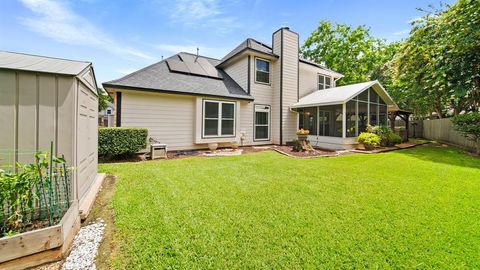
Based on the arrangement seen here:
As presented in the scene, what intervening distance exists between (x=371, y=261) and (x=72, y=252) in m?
3.18

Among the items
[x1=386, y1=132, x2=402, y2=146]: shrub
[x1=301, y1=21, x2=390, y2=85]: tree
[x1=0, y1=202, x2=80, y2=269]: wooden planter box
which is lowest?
[x1=0, y1=202, x2=80, y2=269]: wooden planter box

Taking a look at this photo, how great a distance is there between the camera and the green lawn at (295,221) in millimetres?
2076

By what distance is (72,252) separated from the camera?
2139 mm

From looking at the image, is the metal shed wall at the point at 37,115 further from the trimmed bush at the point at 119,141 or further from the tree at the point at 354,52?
the tree at the point at 354,52

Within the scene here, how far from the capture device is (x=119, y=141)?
6.72m

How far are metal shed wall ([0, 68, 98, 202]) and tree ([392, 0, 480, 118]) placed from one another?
1398cm

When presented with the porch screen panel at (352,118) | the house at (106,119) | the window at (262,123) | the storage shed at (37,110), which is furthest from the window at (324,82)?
the house at (106,119)

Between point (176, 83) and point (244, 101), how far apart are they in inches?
143

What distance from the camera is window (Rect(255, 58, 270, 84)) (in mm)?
11555

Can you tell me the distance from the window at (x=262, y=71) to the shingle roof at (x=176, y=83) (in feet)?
4.16

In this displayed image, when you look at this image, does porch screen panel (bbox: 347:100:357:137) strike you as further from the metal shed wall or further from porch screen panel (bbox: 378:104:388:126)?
the metal shed wall

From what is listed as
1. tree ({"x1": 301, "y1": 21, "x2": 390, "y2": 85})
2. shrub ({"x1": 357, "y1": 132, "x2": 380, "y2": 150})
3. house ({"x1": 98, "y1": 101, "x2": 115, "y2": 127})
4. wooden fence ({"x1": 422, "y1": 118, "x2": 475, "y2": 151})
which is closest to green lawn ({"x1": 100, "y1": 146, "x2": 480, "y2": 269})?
shrub ({"x1": 357, "y1": 132, "x2": 380, "y2": 150})

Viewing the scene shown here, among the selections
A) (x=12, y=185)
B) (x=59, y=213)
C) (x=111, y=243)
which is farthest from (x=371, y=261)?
(x=12, y=185)

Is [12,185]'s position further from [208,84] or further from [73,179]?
[208,84]
